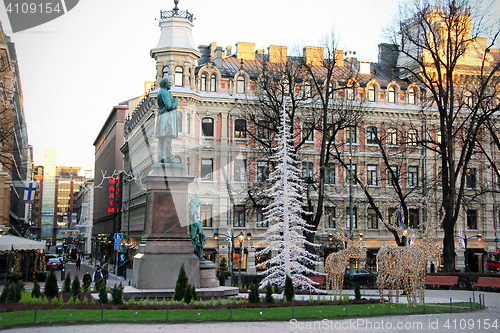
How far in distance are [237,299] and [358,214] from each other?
32.4m

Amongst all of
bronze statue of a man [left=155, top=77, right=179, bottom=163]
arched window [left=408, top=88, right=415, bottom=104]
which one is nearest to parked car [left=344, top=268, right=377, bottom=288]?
bronze statue of a man [left=155, top=77, right=179, bottom=163]

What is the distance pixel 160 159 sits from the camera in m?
21.0

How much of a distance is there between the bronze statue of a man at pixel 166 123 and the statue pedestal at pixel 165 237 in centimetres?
76

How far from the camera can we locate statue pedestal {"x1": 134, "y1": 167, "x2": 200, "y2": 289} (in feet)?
64.2

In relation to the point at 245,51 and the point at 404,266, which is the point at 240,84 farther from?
the point at 404,266

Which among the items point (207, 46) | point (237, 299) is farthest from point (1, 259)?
point (237, 299)

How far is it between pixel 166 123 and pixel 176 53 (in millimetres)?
26979

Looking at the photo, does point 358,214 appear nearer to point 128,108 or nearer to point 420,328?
point 420,328

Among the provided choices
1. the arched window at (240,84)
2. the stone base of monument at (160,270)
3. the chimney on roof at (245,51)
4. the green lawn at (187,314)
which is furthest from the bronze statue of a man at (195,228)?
the chimney on roof at (245,51)

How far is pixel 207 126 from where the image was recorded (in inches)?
1901

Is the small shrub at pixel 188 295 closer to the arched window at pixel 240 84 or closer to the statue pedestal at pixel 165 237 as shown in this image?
the statue pedestal at pixel 165 237

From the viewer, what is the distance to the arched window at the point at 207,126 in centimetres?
4813

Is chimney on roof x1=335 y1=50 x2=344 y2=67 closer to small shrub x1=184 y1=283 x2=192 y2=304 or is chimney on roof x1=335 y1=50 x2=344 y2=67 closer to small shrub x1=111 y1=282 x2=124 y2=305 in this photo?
small shrub x1=184 y1=283 x2=192 y2=304

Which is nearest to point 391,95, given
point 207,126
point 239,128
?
point 239,128
